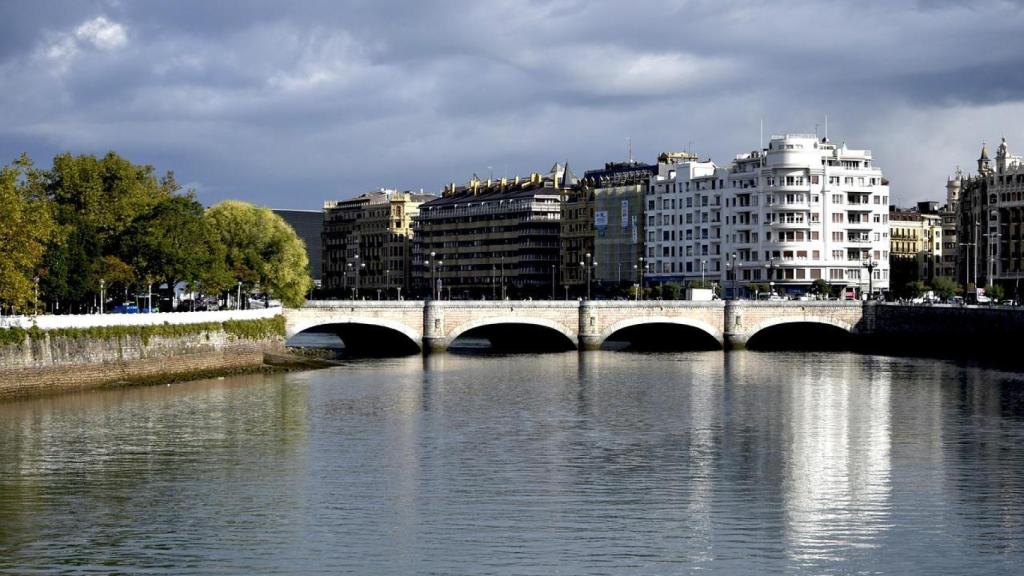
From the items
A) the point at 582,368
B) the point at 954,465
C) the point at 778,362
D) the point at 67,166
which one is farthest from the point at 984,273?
the point at 954,465

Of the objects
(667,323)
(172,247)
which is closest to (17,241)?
Answer: (172,247)

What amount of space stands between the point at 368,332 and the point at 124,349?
5270 cm

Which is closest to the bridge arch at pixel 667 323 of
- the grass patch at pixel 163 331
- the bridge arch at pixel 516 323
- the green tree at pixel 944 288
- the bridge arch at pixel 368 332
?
the bridge arch at pixel 516 323

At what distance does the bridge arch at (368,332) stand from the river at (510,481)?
32821mm

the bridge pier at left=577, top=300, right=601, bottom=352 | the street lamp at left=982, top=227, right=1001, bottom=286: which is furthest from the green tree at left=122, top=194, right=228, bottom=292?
the street lamp at left=982, top=227, right=1001, bottom=286

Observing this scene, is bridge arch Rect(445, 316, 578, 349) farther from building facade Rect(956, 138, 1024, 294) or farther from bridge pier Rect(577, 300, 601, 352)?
building facade Rect(956, 138, 1024, 294)

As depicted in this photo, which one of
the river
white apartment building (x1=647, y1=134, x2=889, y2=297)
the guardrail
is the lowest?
the river

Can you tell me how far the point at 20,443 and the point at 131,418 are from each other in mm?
10110

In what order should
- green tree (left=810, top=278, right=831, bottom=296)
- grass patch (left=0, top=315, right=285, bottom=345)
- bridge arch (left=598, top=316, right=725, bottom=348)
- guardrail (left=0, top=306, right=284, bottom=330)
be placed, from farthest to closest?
green tree (left=810, top=278, right=831, bottom=296), bridge arch (left=598, top=316, right=725, bottom=348), guardrail (left=0, top=306, right=284, bottom=330), grass patch (left=0, top=315, right=285, bottom=345)

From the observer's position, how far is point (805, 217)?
18550 centimetres

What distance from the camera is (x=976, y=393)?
91.7 metres

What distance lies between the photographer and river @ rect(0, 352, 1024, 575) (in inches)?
1687

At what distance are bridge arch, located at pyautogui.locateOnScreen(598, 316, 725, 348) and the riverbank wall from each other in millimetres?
37032

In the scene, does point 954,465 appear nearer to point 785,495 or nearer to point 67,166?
point 785,495
